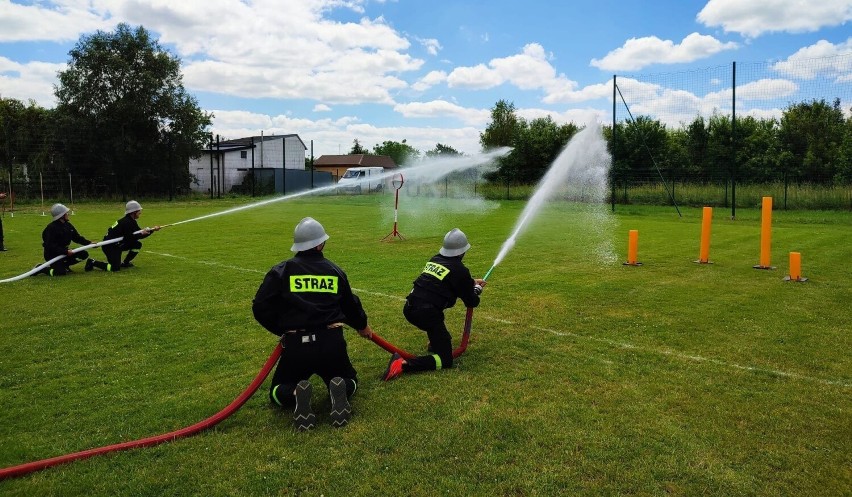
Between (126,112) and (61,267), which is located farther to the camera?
(126,112)

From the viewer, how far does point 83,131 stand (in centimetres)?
4594

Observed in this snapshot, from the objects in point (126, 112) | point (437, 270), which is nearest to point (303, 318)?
point (437, 270)

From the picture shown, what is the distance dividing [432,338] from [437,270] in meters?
0.90

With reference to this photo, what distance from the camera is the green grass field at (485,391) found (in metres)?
4.64

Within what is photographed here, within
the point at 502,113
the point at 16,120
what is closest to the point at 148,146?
the point at 16,120

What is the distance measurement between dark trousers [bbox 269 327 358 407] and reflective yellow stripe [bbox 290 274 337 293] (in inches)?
16.5

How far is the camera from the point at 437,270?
765 centimetres

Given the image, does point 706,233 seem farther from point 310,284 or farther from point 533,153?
point 533,153

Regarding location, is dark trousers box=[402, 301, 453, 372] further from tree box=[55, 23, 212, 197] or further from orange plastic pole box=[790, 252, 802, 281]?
tree box=[55, 23, 212, 197]

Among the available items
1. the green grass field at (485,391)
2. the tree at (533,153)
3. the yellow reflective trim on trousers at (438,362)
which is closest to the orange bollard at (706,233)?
the green grass field at (485,391)

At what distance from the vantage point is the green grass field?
4.64 metres

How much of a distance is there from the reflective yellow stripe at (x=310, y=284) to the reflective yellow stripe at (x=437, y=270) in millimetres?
1896

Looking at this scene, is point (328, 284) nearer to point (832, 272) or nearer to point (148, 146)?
point (832, 272)

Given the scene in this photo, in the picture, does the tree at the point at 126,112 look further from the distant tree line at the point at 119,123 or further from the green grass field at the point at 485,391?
the green grass field at the point at 485,391
